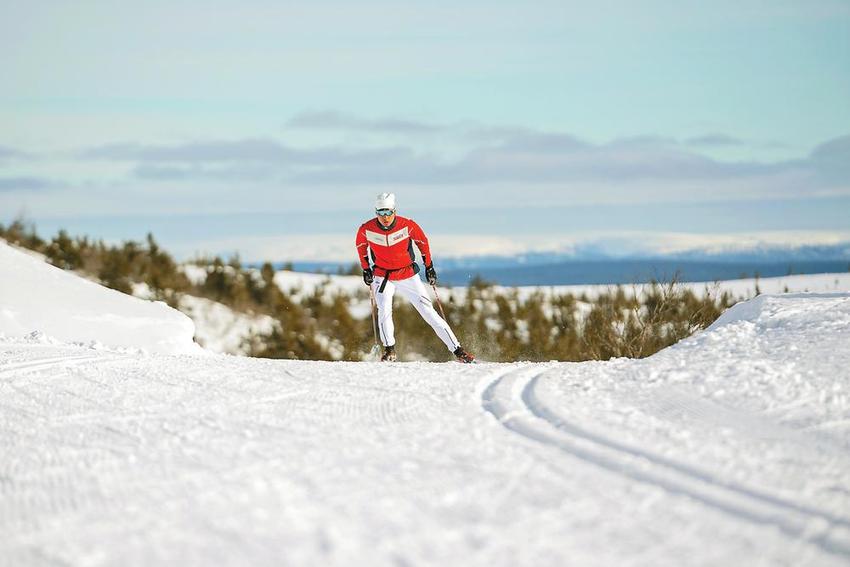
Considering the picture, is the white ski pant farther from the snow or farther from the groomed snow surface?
the snow

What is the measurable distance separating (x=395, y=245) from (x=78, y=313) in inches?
238

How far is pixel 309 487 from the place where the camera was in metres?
4.63

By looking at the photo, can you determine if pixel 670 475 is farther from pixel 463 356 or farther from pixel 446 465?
pixel 463 356

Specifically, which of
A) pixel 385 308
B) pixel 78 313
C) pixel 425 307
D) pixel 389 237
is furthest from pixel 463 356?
pixel 78 313

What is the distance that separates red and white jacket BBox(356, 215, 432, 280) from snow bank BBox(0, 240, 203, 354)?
3.83 m

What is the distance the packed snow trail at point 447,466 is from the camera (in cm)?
381

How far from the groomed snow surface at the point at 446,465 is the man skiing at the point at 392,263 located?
10.8 feet

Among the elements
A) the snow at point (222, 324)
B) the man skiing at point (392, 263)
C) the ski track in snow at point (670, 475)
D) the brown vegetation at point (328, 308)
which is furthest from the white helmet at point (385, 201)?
the snow at point (222, 324)

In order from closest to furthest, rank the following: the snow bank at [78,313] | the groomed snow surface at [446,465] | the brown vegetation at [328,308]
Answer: the groomed snow surface at [446,465]
the snow bank at [78,313]
the brown vegetation at [328,308]

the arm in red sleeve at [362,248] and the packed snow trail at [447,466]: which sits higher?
the arm in red sleeve at [362,248]

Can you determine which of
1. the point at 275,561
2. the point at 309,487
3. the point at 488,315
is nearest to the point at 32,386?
the point at 309,487

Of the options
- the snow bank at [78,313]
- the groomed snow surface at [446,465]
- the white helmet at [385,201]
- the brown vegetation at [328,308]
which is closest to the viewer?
the groomed snow surface at [446,465]

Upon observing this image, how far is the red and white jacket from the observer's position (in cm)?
1184

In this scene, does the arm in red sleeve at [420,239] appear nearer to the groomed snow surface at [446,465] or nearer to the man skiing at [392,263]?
the man skiing at [392,263]
